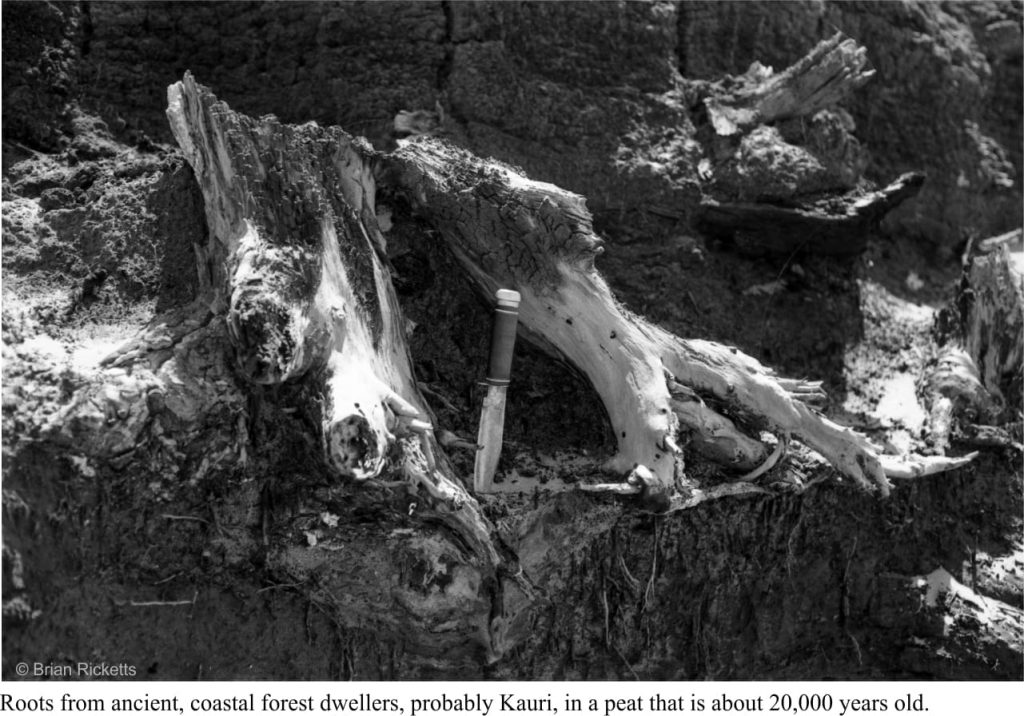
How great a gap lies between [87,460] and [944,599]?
121 inches

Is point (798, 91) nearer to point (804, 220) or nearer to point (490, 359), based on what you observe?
point (804, 220)

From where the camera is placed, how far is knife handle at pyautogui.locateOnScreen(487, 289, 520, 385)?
3.36m

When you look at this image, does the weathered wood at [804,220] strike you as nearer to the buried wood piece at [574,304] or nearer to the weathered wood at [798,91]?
the weathered wood at [798,91]

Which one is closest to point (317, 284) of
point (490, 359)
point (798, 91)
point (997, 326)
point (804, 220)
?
point (490, 359)

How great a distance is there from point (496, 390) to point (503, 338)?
16 cm

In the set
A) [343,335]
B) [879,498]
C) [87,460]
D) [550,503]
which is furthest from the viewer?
[879,498]

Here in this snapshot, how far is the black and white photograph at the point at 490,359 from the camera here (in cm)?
309

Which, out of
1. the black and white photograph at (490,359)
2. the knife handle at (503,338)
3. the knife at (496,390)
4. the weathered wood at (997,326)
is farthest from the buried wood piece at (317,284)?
the weathered wood at (997,326)

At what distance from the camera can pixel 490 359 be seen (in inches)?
133

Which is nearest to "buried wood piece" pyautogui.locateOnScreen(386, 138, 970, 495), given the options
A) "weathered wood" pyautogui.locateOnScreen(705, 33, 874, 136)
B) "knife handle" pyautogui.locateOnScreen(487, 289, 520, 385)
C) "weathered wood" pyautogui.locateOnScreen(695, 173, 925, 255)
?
"knife handle" pyautogui.locateOnScreen(487, 289, 520, 385)

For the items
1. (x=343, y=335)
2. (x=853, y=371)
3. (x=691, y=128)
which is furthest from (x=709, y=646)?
(x=691, y=128)

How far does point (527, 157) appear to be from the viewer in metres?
4.24

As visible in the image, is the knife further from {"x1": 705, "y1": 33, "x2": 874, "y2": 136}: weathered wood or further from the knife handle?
{"x1": 705, "y1": 33, "x2": 874, "y2": 136}: weathered wood

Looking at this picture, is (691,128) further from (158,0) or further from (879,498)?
(158,0)
